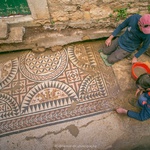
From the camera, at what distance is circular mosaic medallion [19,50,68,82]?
8.58 feet

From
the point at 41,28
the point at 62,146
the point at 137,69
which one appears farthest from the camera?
the point at 41,28

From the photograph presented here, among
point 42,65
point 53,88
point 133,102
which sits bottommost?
point 133,102

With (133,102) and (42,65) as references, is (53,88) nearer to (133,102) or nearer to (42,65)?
(42,65)

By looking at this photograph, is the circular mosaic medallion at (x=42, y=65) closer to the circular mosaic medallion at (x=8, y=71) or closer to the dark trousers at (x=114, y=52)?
the circular mosaic medallion at (x=8, y=71)

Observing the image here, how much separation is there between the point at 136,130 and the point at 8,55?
2.20 m

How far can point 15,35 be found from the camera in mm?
2531

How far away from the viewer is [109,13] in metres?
2.64

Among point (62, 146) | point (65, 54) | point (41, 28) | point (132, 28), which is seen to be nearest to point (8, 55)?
point (41, 28)

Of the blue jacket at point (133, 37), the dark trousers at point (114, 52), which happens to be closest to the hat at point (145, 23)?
the blue jacket at point (133, 37)

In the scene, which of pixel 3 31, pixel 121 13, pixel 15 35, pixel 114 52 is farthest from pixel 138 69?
pixel 3 31

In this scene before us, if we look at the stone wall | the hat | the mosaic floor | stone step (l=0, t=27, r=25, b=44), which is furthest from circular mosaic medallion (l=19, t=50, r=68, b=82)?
the hat

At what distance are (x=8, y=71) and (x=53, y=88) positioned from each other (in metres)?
0.75

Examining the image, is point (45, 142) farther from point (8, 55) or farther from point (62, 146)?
point (8, 55)

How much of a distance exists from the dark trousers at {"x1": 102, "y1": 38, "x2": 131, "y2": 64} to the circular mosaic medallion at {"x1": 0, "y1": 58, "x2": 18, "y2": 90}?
1.42 m
